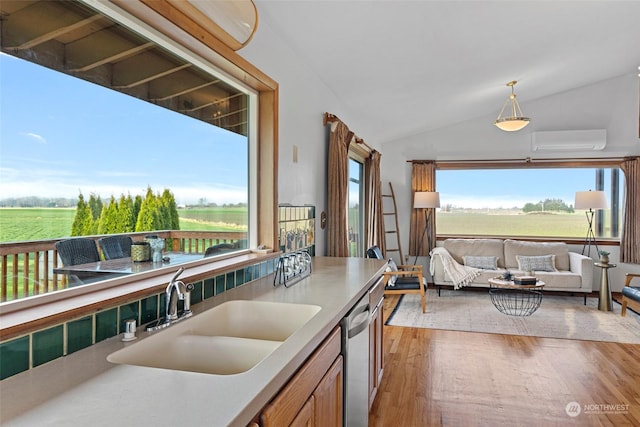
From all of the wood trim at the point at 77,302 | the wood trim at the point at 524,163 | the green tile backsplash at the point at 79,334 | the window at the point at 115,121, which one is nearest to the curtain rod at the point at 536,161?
the wood trim at the point at 524,163

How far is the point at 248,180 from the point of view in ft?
8.77

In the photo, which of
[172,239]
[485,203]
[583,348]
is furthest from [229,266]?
[485,203]

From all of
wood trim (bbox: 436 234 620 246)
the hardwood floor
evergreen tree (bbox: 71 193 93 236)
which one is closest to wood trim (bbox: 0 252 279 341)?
evergreen tree (bbox: 71 193 93 236)

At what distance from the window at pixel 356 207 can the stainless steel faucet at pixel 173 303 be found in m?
4.17

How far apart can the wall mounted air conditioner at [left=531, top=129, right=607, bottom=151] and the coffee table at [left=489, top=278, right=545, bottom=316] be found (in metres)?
2.33

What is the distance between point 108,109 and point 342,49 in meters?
2.00

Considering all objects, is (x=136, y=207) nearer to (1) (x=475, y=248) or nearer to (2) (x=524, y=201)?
(1) (x=475, y=248)

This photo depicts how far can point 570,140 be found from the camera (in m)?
6.41

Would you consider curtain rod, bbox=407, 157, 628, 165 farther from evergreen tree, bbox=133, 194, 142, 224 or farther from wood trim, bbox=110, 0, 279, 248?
evergreen tree, bbox=133, 194, 142, 224

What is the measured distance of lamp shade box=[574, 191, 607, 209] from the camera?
19.2ft

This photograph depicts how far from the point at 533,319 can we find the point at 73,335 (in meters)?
5.01

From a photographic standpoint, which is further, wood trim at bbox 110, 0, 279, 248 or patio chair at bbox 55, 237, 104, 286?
wood trim at bbox 110, 0, 279, 248

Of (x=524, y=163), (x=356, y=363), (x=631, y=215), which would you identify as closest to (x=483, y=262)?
(x=524, y=163)

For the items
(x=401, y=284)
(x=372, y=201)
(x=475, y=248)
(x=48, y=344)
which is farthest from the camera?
(x=475, y=248)
